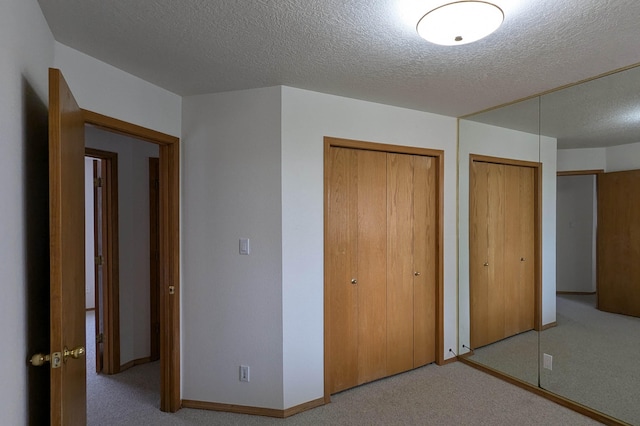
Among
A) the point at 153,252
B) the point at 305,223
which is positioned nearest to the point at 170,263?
the point at 153,252

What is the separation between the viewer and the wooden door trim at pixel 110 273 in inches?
117

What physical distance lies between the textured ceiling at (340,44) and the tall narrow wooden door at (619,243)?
76cm

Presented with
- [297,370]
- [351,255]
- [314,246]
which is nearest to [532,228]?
[351,255]

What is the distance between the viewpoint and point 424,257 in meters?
3.02

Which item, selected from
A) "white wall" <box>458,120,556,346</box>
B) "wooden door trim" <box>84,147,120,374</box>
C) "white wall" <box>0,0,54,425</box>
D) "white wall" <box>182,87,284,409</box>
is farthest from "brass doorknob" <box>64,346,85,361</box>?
"white wall" <box>458,120,556,346</box>

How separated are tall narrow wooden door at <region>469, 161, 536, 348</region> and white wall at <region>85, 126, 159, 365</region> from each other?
3.23m

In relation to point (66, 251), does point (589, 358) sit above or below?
below

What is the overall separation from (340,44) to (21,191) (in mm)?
1587

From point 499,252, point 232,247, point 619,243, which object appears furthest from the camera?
point 499,252

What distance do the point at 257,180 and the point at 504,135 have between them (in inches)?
89.0

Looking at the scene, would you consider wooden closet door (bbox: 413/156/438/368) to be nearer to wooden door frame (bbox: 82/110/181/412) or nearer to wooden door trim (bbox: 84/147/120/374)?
wooden door frame (bbox: 82/110/181/412)

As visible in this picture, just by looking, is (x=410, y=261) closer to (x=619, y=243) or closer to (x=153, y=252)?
(x=619, y=243)

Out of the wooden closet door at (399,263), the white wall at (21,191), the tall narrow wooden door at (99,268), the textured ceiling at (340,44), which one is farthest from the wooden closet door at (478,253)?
the tall narrow wooden door at (99,268)

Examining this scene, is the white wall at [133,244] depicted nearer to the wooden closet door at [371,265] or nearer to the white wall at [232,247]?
the white wall at [232,247]
